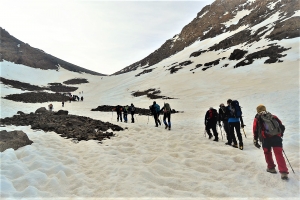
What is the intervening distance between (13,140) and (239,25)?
3780 inches

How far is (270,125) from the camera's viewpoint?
6.27 meters

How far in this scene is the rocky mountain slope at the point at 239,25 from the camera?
54469 mm

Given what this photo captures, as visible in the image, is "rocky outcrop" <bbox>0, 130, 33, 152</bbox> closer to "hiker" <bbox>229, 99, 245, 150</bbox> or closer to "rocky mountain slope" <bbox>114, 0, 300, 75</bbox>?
"hiker" <bbox>229, 99, 245, 150</bbox>

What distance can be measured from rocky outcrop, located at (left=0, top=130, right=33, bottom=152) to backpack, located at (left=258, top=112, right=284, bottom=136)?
28.5ft

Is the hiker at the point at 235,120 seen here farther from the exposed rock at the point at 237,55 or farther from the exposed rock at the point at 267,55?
the exposed rock at the point at 237,55

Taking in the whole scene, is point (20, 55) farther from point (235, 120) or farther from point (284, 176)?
point (284, 176)

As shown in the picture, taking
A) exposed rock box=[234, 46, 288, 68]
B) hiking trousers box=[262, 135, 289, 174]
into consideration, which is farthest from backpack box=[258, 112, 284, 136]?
exposed rock box=[234, 46, 288, 68]

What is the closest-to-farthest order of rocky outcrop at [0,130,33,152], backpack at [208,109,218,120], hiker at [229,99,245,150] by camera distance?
rocky outcrop at [0,130,33,152], hiker at [229,99,245,150], backpack at [208,109,218,120]

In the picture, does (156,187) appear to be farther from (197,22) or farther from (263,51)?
(197,22)

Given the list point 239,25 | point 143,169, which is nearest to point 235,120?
point 143,169

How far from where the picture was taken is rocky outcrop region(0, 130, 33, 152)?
309 inches

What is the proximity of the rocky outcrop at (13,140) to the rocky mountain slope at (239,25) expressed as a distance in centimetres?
4350

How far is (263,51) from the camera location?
45.8 metres

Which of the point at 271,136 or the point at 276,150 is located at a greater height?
the point at 271,136
